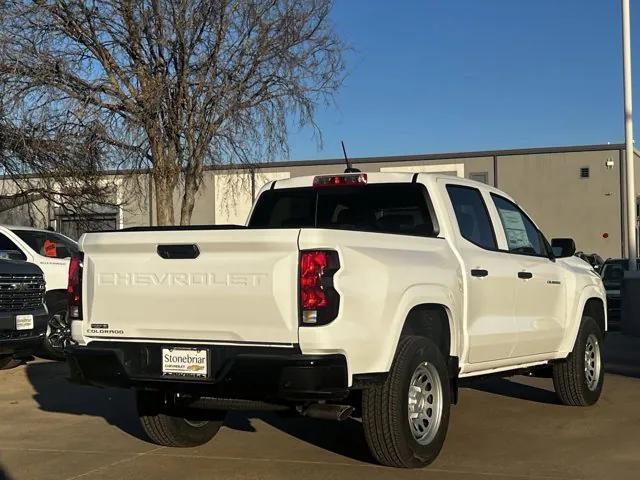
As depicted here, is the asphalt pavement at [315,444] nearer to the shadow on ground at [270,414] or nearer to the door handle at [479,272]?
the shadow on ground at [270,414]

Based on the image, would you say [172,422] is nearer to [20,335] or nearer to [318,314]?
[318,314]

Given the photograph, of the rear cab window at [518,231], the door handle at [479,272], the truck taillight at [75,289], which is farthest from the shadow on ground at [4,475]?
the rear cab window at [518,231]

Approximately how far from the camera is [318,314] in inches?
184

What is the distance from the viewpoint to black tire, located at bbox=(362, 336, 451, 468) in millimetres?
5160

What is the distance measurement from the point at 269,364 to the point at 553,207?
123 feet

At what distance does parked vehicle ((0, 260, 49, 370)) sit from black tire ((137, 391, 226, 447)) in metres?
3.99

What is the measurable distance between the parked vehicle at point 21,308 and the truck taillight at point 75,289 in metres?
→ 4.53

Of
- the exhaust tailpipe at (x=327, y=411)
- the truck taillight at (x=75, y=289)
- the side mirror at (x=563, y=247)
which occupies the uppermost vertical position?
the side mirror at (x=563, y=247)

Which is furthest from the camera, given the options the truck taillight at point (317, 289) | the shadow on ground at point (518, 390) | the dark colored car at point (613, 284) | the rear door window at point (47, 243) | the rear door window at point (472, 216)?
the dark colored car at point (613, 284)

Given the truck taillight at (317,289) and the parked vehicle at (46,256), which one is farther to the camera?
the parked vehicle at (46,256)

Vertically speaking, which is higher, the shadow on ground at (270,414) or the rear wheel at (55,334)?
the rear wheel at (55,334)

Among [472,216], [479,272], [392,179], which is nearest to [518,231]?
[472,216]

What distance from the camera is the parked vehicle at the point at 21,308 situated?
9648 millimetres

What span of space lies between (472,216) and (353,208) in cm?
98
